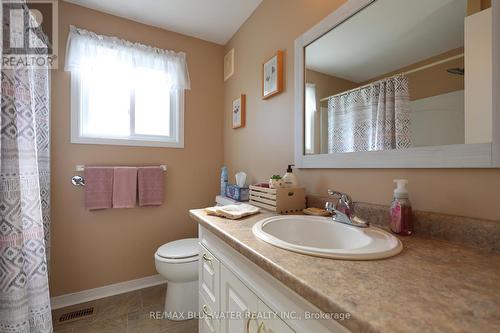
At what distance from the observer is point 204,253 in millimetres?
1060

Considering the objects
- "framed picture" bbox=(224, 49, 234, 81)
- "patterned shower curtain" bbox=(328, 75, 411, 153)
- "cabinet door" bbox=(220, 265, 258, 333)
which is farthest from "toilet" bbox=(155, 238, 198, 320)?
"framed picture" bbox=(224, 49, 234, 81)

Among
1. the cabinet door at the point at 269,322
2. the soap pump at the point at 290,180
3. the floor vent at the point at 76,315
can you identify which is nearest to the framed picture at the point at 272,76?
the soap pump at the point at 290,180

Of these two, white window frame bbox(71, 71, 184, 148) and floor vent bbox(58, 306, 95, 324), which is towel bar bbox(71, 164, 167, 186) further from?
floor vent bbox(58, 306, 95, 324)

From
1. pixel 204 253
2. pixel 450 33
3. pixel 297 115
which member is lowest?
pixel 204 253

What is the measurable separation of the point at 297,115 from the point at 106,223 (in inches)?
67.6

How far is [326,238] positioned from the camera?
0.91m

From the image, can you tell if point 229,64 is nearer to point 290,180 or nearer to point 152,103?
point 152,103

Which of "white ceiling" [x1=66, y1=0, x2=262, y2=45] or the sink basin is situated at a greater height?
"white ceiling" [x1=66, y1=0, x2=262, y2=45]

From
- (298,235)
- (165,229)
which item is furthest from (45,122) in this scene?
(298,235)

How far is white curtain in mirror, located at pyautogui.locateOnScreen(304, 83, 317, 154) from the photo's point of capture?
3.93ft

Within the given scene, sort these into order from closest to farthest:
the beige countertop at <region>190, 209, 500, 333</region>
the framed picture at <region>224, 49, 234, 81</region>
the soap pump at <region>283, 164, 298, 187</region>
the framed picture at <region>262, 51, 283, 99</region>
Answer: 1. the beige countertop at <region>190, 209, 500, 333</region>
2. the soap pump at <region>283, 164, 298, 187</region>
3. the framed picture at <region>262, 51, 283, 99</region>
4. the framed picture at <region>224, 49, 234, 81</region>

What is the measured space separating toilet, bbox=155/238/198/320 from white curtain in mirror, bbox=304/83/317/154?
1.04 metres

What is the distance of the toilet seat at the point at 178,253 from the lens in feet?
4.86

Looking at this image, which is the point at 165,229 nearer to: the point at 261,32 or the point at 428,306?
the point at 261,32
